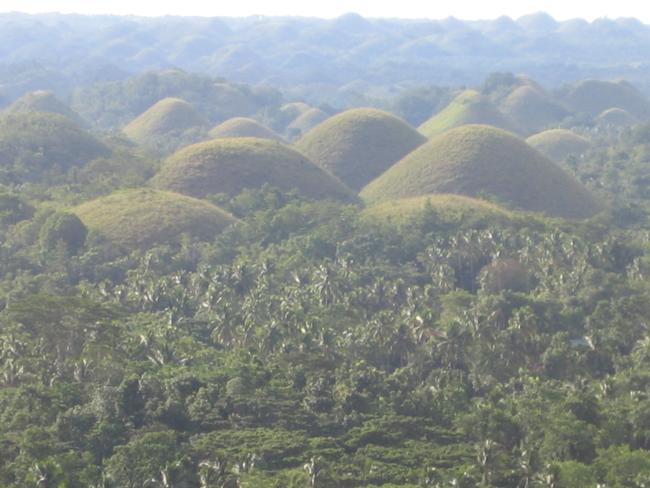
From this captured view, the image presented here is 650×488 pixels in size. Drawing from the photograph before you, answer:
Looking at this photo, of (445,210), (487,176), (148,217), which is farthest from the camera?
(487,176)

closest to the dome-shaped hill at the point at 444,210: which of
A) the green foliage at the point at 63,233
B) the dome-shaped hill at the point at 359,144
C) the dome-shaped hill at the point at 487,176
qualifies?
the dome-shaped hill at the point at 487,176

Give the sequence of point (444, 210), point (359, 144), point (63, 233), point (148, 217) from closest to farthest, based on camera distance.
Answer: point (63, 233) < point (148, 217) < point (444, 210) < point (359, 144)

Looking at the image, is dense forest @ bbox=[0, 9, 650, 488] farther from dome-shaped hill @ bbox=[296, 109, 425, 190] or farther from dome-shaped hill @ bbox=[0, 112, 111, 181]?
dome-shaped hill @ bbox=[296, 109, 425, 190]

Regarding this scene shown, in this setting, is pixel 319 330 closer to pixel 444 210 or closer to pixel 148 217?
pixel 148 217

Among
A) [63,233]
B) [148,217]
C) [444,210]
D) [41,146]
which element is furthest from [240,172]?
[63,233]

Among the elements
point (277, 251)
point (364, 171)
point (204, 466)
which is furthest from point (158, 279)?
point (364, 171)

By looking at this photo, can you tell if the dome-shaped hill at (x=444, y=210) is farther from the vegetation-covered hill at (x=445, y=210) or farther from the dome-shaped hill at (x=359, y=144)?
the dome-shaped hill at (x=359, y=144)

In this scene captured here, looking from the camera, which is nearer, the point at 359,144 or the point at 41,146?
the point at 41,146
